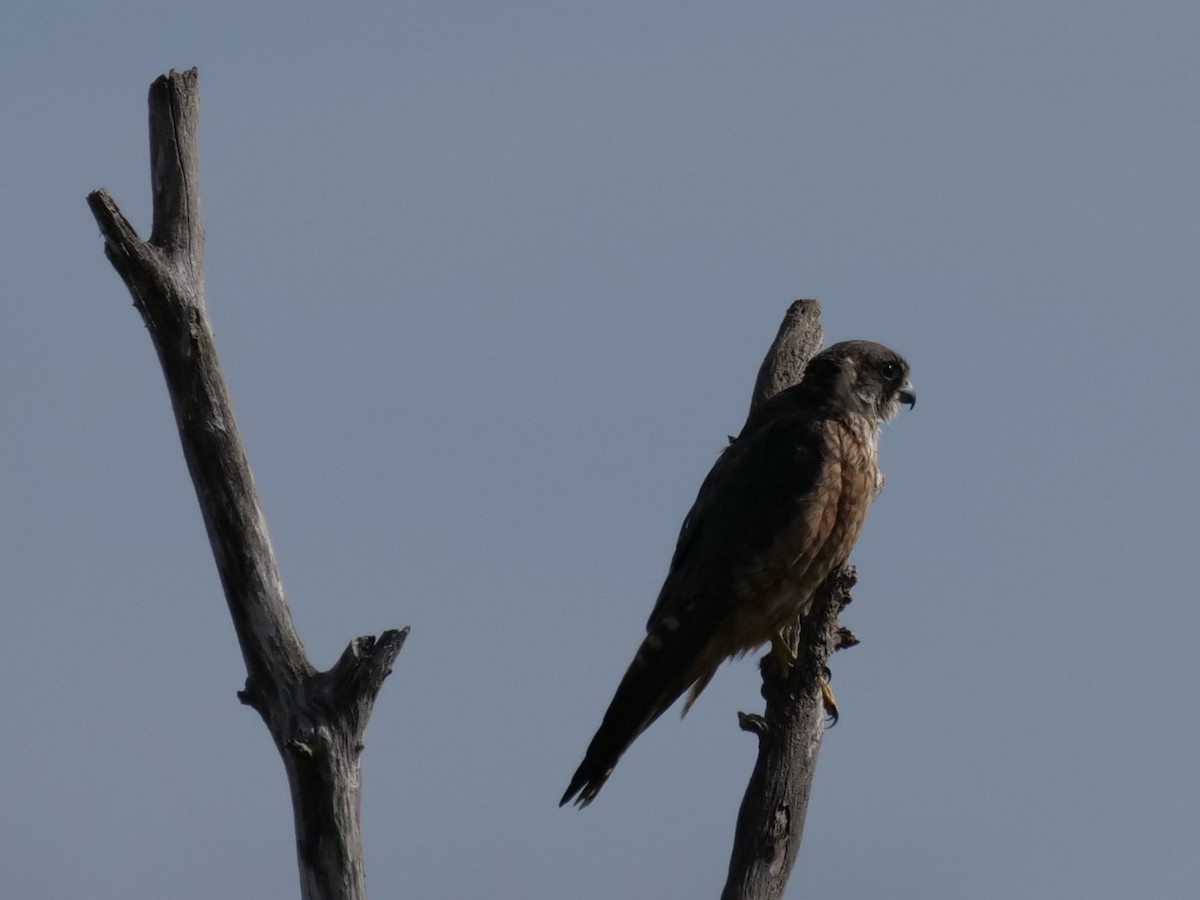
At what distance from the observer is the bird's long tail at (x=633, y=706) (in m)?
5.31

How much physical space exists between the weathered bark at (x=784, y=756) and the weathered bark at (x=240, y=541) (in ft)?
3.73

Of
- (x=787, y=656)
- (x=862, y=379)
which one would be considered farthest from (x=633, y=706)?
(x=862, y=379)

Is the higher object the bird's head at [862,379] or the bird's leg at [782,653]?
the bird's head at [862,379]

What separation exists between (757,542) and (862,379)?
0.91 m

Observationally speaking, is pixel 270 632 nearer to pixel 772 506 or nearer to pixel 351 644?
pixel 351 644

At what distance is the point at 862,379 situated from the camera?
639 centimetres

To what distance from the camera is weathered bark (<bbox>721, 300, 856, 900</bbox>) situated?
4660mm

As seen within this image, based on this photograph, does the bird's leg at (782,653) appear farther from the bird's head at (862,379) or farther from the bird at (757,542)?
the bird's head at (862,379)

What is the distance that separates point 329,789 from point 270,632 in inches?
16.6

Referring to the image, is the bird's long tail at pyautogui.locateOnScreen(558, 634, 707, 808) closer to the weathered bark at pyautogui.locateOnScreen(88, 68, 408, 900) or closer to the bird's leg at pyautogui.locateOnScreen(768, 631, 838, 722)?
the bird's leg at pyautogui.locateOnScreen(768, 631, 838, 722)

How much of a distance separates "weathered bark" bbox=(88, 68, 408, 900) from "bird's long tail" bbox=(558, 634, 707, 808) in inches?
49.6

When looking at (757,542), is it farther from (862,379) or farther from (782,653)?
(862,379)

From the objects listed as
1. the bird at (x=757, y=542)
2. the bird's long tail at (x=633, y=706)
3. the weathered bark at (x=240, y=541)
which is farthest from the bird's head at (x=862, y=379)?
the weathered bark at (x=240, y=541)

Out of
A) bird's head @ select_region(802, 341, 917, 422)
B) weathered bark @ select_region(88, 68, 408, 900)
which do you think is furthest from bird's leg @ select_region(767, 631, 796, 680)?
weathered bark @ select_region(88, 68, 408, 900)
